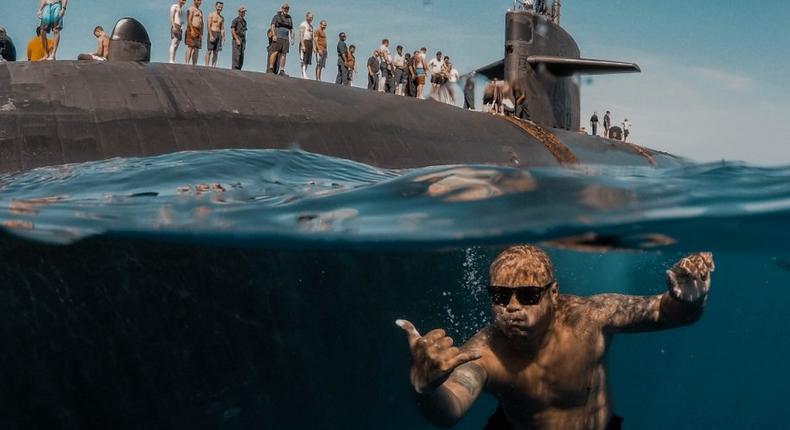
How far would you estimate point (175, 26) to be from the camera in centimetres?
1361

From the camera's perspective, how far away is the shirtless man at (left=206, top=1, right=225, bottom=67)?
1412 centimetres

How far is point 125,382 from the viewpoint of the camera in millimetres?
8555

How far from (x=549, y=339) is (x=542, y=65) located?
14.3m

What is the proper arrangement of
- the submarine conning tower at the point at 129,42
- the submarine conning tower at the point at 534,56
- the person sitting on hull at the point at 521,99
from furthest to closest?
1. the submarine conning tower at the point at 534,56
2. the person sitting on hull at the point at 521,99
3. the submarine conning tower at the point at 129,42

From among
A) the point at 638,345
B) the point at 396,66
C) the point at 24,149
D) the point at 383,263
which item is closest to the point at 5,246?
the point at 24,149

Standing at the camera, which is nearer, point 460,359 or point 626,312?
point 460,359

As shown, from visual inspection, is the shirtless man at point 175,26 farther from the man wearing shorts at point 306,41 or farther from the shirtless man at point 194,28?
the man wearing shorts at point 306,41

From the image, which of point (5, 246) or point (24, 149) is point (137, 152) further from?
point (5, 246)

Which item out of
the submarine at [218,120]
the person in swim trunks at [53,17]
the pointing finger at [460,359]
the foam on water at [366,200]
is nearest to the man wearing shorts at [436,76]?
the submarine at [218,120]

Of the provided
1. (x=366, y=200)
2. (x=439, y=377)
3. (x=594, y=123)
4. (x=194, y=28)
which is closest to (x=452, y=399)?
(x=439, y=377)

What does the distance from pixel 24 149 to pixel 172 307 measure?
2.51m

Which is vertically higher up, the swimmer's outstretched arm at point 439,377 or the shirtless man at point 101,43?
the shirtless man at point 101,43

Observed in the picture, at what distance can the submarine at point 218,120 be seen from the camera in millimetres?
9656

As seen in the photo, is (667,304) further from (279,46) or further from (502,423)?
(279,46)
